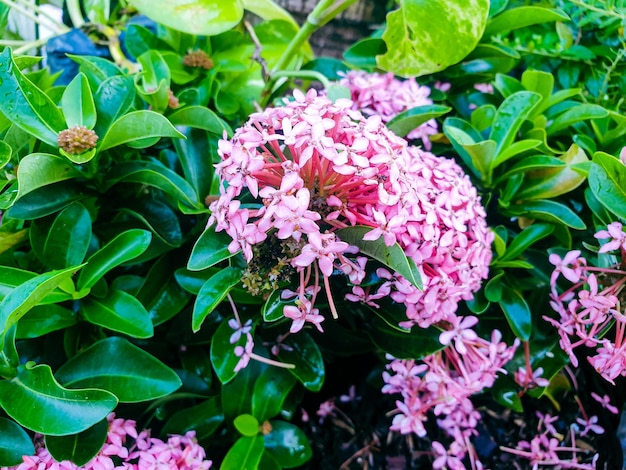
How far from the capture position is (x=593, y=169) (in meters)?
0.83

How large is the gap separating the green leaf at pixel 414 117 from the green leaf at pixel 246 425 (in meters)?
0.55

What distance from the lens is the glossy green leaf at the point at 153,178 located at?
33.7 inches

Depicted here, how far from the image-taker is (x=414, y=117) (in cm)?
92

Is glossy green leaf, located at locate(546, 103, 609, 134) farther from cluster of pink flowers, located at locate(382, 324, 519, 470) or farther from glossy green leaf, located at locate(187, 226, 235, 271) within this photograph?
glossy green leaf, located at locate(187, 226, 235, 271)

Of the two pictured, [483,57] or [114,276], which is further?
[483,57]

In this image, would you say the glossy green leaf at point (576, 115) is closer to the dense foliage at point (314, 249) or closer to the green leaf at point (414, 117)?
the dense foliage at point (314, 249)

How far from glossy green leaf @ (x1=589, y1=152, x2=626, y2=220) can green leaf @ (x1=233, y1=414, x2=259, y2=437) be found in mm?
656

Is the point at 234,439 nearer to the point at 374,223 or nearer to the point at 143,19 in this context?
the point at 374,223

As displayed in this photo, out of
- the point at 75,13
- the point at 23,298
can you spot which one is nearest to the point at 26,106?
the point at 23,298

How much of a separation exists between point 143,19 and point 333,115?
97 centimetres

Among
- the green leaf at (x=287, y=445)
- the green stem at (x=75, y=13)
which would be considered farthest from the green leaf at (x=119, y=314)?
the green stem at (x=75, y=13)

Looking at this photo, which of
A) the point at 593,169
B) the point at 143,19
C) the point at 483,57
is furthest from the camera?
the point at 143,19

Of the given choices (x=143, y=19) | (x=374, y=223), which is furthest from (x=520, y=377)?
(x=143, y=19)

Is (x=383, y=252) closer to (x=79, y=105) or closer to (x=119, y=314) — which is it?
(x=119, y=314)
